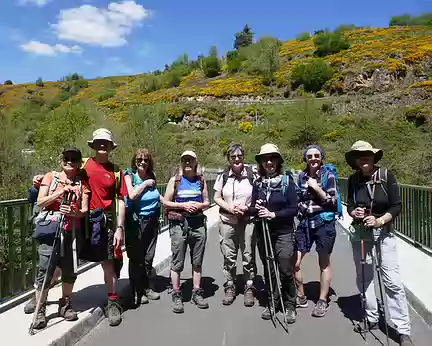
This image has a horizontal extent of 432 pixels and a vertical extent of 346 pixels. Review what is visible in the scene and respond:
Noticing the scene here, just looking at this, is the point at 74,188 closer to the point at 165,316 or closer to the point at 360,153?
the point at 165,316

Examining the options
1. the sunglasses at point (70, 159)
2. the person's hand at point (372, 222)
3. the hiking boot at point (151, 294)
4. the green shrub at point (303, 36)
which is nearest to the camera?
the person's hand at point (372, 222)

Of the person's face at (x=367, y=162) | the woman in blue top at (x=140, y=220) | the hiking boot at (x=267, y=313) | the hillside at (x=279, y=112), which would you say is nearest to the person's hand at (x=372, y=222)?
the person's face at (x=367, y=162)

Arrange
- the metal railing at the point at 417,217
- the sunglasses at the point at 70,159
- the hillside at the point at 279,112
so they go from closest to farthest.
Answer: the sunglasses at the point at 70,159
the metal railing at the point at 417,217
the hillside at the point at 279,112

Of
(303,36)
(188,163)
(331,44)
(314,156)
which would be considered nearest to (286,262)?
(314,156)

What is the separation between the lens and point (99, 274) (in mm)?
6426

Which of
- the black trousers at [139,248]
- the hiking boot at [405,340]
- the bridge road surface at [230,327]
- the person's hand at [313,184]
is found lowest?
the bridge road surface at [230,327]

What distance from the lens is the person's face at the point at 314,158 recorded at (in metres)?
4.80

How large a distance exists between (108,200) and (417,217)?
640 centimetres

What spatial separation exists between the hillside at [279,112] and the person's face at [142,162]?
10.5m

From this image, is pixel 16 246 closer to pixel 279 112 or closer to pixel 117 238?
pixel 117 238

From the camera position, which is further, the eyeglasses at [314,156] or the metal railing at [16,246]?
the metal railing at [16,246]

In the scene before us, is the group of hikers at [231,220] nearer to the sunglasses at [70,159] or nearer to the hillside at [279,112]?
the sunglasses at [70,159]

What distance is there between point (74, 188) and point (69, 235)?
1.77 feet

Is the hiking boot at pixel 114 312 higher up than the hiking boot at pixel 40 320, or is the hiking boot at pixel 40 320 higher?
Answer: the hiking boot at pixel 40 320
